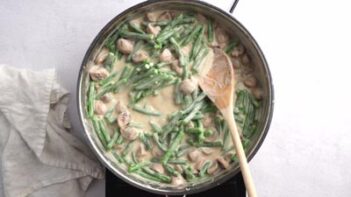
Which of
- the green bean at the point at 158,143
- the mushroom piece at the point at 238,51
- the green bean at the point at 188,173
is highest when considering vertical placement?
the mushroom piece at the point at 238,51

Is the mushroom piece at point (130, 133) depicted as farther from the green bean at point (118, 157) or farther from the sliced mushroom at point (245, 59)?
the sliced mushroom at point (245, 59)

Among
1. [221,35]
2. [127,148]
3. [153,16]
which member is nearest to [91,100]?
[127,148]

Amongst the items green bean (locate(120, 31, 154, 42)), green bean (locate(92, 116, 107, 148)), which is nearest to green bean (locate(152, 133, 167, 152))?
green bean (locate(92, 116, 107, 148))

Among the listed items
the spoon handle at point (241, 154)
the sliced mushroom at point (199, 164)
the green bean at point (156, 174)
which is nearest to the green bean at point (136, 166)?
the green bean at point (156, 174)

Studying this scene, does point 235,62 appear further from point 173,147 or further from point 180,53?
point 173,147

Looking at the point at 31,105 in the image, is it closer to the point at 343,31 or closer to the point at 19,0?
the point at 19,0
